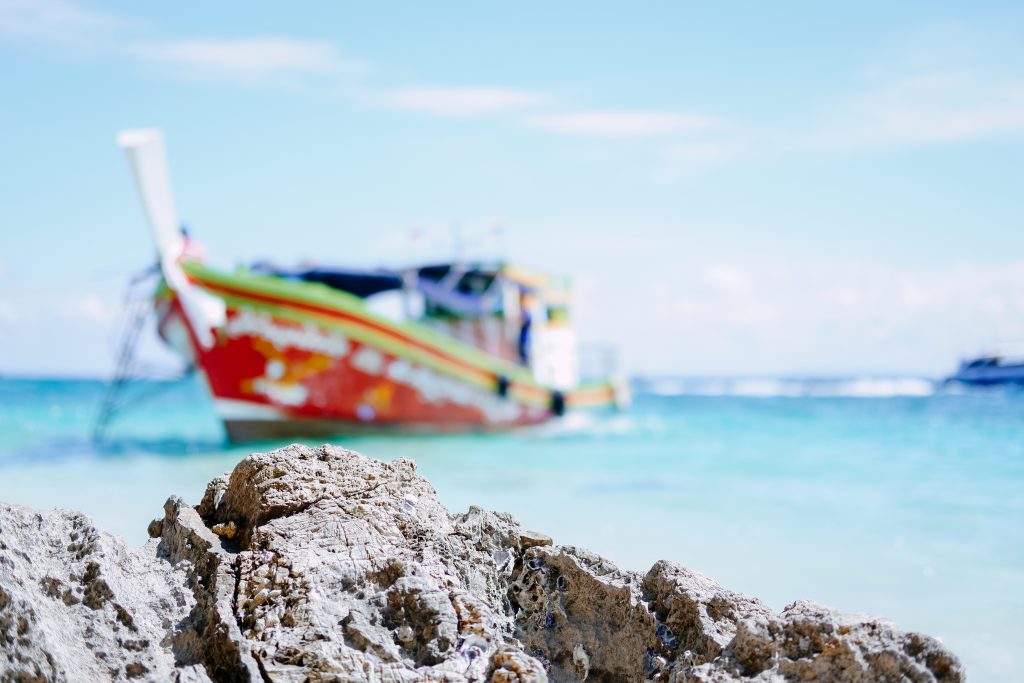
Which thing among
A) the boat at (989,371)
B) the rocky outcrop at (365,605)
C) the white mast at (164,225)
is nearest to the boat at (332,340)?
the white mast at (164,225)

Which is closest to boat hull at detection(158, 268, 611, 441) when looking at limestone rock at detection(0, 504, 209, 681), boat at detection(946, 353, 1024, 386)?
limestone rock at detection(0, 504, 209, 681)

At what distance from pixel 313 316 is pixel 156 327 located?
7.68ft

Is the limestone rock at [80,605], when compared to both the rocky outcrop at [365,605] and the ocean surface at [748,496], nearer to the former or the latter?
the rocky outcrop at [365,605]

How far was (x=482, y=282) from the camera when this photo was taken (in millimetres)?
16734

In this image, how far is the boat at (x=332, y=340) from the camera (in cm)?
1297

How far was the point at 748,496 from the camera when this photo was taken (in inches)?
408

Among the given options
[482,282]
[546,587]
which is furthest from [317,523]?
[482,282]

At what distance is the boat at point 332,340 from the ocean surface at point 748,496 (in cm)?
66

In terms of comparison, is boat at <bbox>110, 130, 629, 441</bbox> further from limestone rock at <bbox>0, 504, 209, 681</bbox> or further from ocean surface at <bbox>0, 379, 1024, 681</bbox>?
limestone rock at <bbox>0, 504, 209, 681</bbox>

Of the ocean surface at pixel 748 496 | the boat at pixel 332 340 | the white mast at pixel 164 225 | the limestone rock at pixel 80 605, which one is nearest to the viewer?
the limestone rock at pixel 80 605

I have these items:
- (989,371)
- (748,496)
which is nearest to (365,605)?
(748,496)

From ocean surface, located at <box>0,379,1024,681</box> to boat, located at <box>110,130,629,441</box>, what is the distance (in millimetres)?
657

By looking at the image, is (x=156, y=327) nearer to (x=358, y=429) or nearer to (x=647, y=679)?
(x=358, y=429)

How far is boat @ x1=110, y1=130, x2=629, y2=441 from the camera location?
12969 mm
